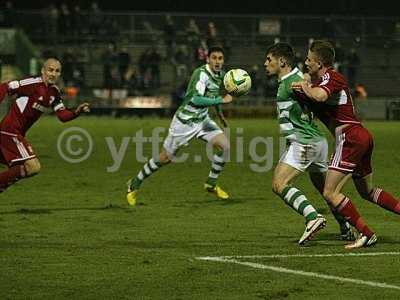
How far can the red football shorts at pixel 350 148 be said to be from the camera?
10531mm

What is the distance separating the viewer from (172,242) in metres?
11.2

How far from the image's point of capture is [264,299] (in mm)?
8141

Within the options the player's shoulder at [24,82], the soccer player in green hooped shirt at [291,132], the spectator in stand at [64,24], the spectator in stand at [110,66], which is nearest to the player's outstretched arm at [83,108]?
the player's shoulder at [24,82]

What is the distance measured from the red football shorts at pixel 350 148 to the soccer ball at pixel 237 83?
2.51m

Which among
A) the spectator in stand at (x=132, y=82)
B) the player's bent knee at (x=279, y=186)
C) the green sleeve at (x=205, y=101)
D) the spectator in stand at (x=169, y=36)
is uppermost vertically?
the green sleeve at (x=205, y=101)

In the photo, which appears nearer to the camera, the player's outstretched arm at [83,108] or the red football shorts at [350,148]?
the red football shorts at [350,148]

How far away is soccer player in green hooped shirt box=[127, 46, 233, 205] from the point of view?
1513cm

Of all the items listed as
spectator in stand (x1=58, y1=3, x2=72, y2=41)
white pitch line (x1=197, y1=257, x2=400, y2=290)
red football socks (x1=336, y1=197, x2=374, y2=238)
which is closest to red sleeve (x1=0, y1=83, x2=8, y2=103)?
white pitch line (x1=197, y1=257, x2=400, y2=290)

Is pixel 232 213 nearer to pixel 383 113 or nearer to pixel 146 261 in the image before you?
pixel 146 261

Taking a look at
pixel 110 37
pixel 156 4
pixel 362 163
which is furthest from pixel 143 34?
pixel 362 163

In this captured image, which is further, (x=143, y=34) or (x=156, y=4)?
(x=156, y=4)

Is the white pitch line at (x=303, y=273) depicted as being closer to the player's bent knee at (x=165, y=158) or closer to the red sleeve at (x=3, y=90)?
the red sleeve at (x=3, y=90)

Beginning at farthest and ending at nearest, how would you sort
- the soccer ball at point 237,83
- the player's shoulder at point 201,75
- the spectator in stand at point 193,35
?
1. the spectator in stand at point 193,35
2. the player's shoulder at point 201,75
3. the soccer ball at point 237,83

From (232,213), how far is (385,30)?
3441 cm
